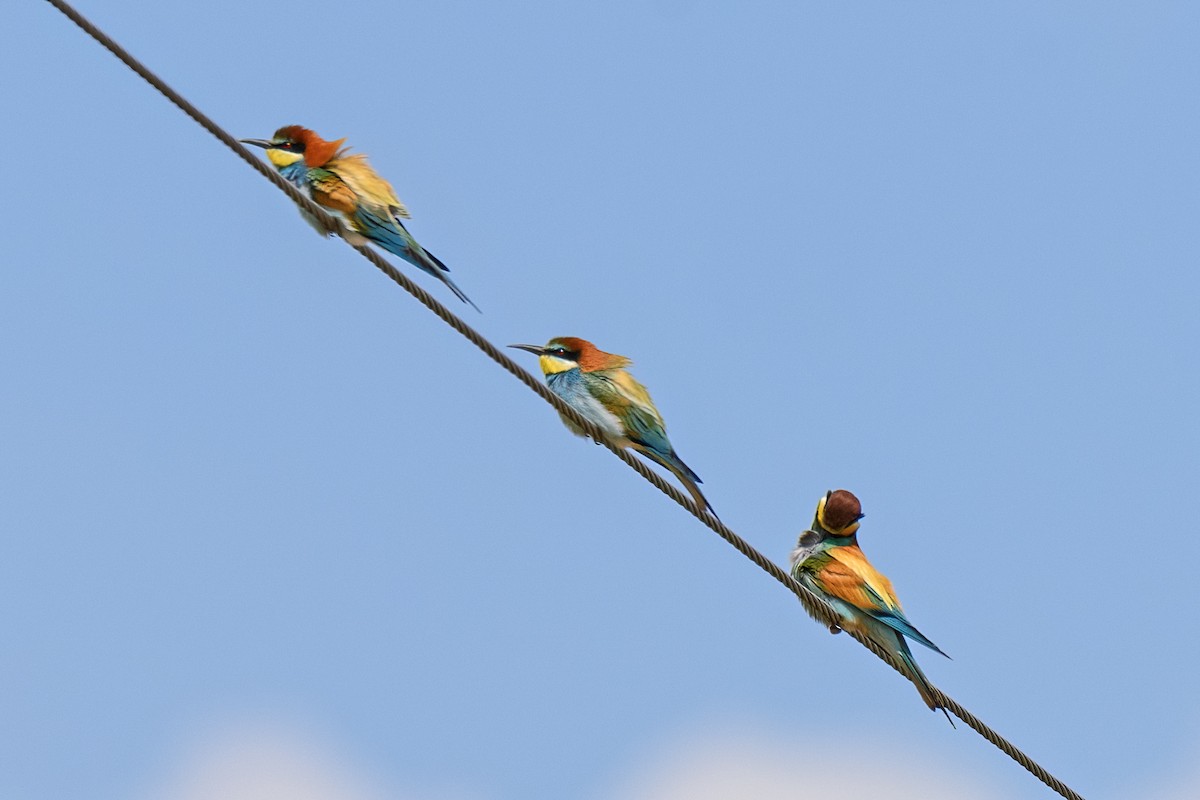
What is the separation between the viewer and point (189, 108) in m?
3.21

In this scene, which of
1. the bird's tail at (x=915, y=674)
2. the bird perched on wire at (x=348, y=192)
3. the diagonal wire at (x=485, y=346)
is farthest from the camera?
the bird perched on wire at (x=348, y=192)

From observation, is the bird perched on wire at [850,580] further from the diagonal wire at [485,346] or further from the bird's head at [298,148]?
the bird's head at [298,148]

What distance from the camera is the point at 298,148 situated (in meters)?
5.40

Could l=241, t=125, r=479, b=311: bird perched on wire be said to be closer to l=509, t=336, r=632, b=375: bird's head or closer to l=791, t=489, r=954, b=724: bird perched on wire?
l=509, t=336, r=632, b=375: bird's head

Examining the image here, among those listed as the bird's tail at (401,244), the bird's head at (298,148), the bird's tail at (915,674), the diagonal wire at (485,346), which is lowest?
the diagonal wire at (485,346)

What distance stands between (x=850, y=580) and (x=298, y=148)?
211 centimetres

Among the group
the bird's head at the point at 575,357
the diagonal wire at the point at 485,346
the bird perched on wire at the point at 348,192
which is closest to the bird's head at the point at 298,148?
the bird perched on wire at the point at 348,192

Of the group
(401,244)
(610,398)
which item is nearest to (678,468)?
(610,398)

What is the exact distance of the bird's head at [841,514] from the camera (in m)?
5.22

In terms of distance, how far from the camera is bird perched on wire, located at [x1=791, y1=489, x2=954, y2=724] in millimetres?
4867

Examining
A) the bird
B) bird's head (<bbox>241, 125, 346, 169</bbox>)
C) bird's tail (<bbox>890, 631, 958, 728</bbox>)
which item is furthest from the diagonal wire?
bird's head (<bbox>241, 125, 346, 169</bbox>)

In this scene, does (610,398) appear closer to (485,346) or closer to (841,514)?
(841,514)

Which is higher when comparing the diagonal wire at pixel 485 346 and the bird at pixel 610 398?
the bird at pixel 610 398

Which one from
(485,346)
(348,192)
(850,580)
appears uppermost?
(348,192)
